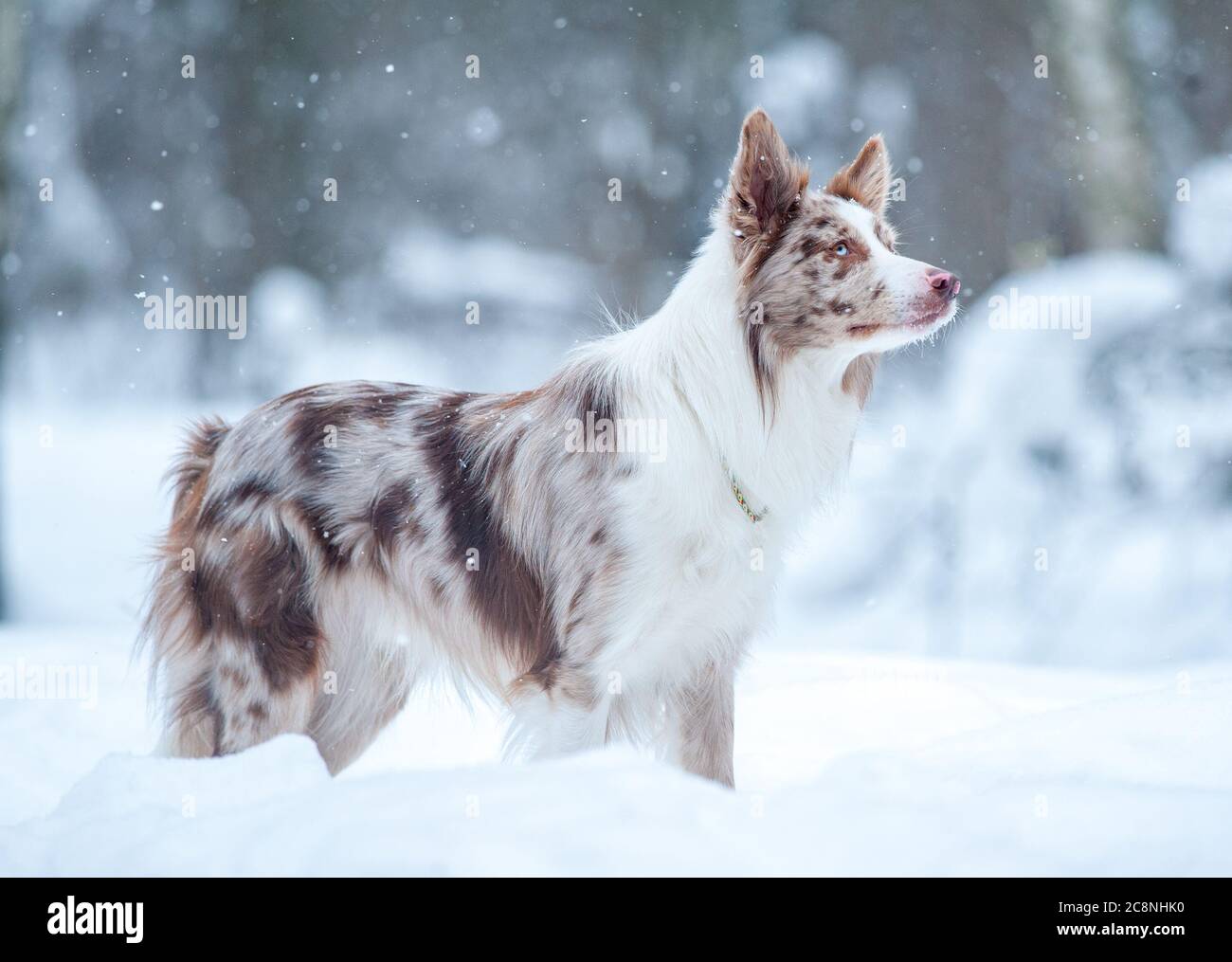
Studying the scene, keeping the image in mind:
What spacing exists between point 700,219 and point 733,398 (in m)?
4.59

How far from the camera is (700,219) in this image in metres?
7.31

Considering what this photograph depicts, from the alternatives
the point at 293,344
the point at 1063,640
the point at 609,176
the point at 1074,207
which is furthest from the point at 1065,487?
the point at 293,344

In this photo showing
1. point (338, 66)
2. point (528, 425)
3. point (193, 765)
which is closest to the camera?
point (193, 765)

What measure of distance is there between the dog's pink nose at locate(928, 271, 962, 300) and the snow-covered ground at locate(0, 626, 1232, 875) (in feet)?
4.09

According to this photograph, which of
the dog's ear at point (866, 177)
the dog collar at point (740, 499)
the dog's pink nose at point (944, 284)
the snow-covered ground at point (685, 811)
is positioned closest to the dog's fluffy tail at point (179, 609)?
the snow-covered ground at point (685, 811)

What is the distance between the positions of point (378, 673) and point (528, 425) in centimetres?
106

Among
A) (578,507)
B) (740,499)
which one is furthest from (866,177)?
(578,507)

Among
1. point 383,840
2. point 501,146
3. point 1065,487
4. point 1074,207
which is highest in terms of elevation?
point 501,146

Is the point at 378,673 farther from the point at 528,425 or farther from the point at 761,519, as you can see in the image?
the point at 761,519

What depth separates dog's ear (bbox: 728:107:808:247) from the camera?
291cm

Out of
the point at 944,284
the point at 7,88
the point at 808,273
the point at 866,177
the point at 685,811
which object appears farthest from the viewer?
the point at 7,88

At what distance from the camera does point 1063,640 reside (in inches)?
255

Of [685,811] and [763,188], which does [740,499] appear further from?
[685,811]

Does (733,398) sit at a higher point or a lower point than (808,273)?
lower
